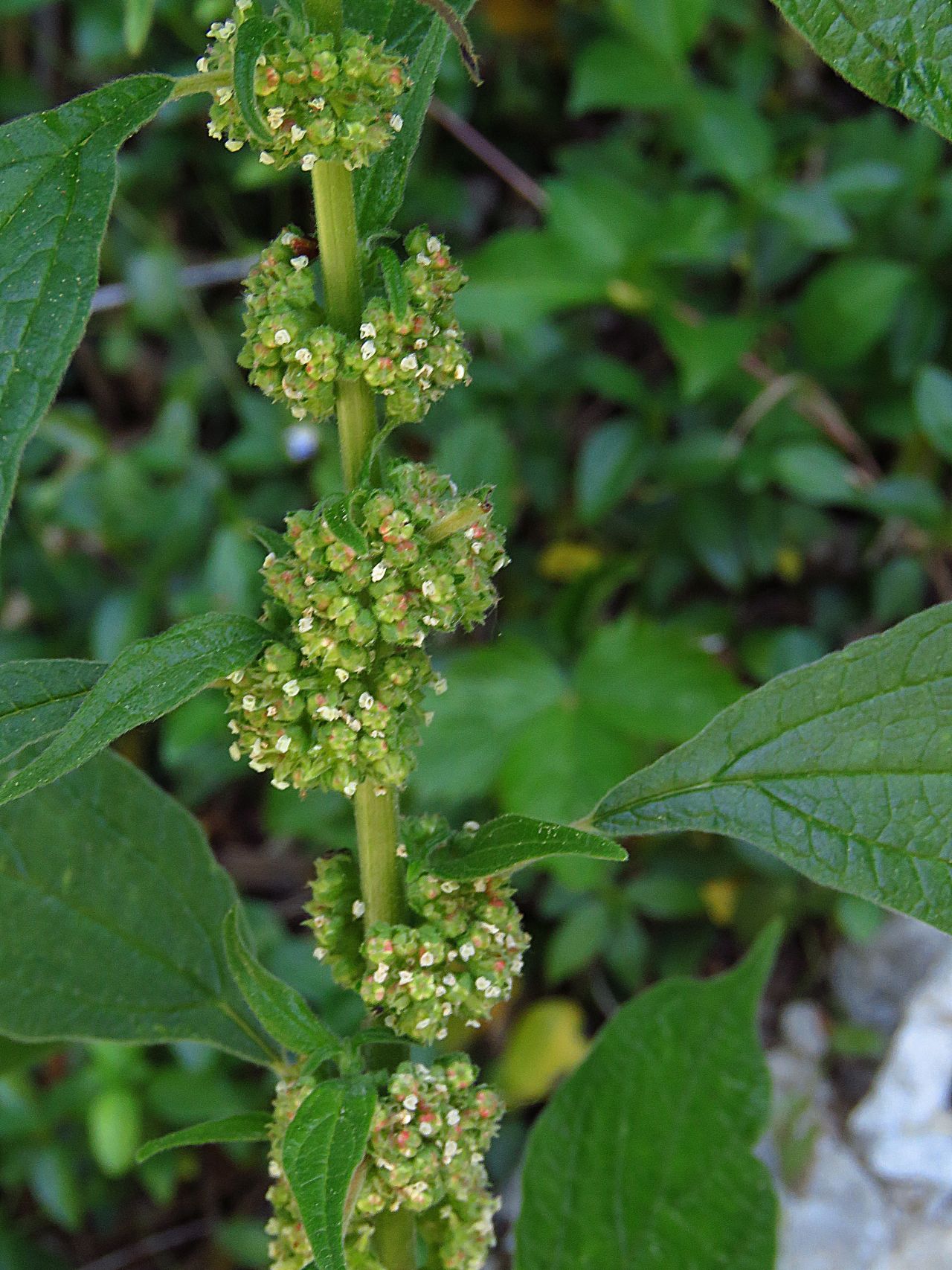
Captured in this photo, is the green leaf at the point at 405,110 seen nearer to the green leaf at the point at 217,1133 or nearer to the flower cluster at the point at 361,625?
the flower cluster at the point at 361,625

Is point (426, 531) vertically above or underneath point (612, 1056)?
above

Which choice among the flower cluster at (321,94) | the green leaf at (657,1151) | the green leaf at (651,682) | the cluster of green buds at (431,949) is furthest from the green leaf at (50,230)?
the green leaf at (651,682)

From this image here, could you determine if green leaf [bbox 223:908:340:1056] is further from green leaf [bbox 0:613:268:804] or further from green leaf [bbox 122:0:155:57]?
green leaf [bbox 122:0:155:57]

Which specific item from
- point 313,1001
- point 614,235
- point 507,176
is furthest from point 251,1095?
point 507,176

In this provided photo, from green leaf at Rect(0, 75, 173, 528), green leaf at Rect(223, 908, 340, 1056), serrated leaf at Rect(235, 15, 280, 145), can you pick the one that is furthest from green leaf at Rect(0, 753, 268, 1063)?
serrated leaf at Rect(235, 15, 280, 145)

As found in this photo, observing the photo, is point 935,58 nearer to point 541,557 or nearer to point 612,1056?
point 612,1056

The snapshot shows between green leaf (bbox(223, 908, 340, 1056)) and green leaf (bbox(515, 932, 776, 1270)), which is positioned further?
green leaf (bbox(515, 932, 776, 1270))

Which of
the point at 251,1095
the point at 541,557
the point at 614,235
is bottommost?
the point at 251,1095
